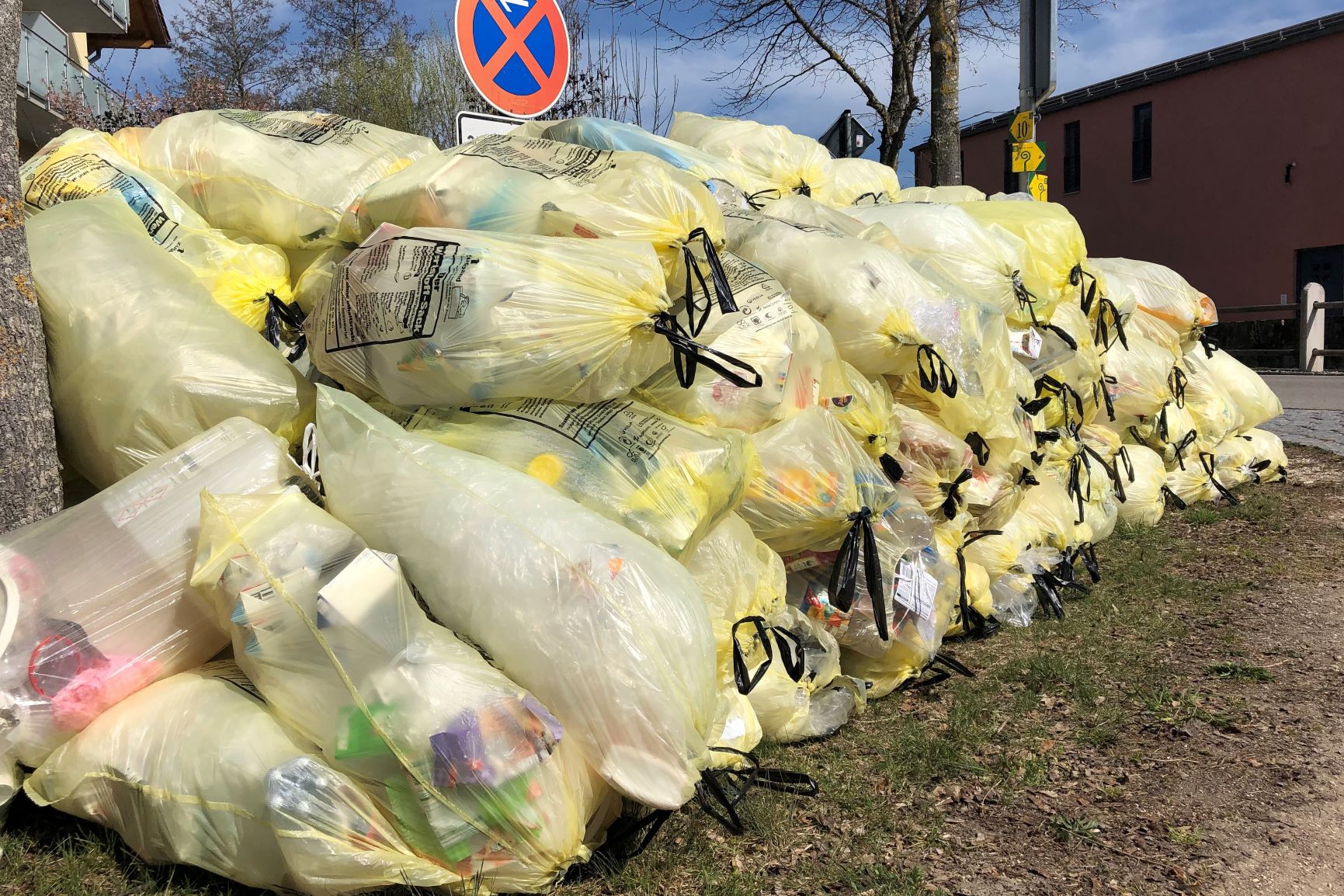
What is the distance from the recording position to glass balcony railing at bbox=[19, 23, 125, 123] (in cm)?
1222

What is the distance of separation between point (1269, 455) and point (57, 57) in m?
14.9

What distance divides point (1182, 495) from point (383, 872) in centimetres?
493

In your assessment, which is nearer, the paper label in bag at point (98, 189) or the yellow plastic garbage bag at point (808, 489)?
the yellow plastic garbage bag at point (808, 489)

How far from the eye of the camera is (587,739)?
70.4 inches

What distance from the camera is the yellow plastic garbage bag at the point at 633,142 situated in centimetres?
357

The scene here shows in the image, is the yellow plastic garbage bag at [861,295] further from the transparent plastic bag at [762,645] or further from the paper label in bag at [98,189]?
the paper label in bag at [98,189]

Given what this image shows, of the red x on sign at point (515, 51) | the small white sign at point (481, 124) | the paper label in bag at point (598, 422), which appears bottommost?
the paper label in bag at point (598, 422)

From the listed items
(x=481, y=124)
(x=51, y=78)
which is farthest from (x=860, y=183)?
(x=51, y=78)

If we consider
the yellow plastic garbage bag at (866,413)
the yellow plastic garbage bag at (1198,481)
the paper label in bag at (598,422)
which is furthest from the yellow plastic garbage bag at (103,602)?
the yellow plastic garbage bag at (1198,481)

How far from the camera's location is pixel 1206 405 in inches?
218

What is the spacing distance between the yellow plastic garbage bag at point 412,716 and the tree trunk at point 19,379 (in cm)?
72

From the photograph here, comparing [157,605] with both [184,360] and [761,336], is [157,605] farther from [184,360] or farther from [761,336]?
[761,336]

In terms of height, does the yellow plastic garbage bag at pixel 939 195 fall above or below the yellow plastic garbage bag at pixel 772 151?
below

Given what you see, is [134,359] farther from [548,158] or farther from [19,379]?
[548,158]
